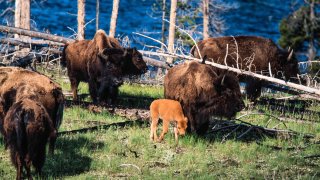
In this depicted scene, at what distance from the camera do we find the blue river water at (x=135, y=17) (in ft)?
196

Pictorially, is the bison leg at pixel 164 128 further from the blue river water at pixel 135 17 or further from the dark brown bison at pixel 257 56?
the blue river water at pixel 135 17

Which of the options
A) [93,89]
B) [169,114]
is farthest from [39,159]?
[93,89]

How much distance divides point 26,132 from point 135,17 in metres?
60.2

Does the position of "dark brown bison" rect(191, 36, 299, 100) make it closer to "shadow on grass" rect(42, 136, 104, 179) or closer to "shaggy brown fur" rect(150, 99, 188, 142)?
"shaggy brown fur" rect(150, 99, 188, 142)

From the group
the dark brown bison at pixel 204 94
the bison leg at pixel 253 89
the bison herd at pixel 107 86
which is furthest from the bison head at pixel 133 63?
the dark brown bison at pixel 204 94

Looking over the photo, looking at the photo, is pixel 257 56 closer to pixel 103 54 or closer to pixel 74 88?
pixel 103 54

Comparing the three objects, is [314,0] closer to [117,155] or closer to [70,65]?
[70,65]

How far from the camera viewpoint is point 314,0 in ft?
155

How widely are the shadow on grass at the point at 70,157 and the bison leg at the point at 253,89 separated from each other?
6406 mm

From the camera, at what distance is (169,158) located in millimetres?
10750

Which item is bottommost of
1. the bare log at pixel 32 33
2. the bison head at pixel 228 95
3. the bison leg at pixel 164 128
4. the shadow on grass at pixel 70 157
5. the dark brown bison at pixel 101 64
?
the shadow on grass at pixel 70 157

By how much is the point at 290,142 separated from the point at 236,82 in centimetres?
159

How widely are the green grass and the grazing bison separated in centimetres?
82

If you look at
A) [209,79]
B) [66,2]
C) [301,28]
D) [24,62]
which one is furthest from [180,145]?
[66,2]
